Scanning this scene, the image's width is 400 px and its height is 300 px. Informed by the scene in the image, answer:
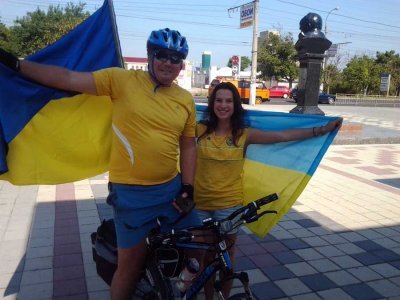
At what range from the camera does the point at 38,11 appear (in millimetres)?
46062

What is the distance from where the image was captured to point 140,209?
8.13ft

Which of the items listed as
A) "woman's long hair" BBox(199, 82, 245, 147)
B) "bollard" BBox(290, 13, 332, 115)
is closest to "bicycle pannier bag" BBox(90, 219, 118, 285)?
"woman's long hair" BBox(199, 82, 245, 147)

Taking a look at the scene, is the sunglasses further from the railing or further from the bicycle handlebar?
the railing

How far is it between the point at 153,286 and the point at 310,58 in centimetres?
472

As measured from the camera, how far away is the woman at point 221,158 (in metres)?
2.90

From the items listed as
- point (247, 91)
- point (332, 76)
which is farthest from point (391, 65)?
point (247, 91)

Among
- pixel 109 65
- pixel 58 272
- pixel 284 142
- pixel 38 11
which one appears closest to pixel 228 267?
pixel 284 142

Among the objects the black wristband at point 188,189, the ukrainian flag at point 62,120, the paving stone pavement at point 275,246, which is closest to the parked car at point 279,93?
the paving stone pavement at point 275,246

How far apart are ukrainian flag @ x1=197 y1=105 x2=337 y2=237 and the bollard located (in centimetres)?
252

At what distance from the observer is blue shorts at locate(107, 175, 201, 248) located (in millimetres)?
2447

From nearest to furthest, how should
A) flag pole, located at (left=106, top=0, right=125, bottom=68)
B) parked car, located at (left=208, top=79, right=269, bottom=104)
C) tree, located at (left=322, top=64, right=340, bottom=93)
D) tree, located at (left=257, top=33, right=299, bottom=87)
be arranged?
flag pole, located at (left=106, top=0, right=125, bottom=68)
parked car, located at (left=208, top=79, right=269, bottom=104)
tree, located at (left=257, top=33, right=299, bottom=87)
tree, located at (left=322, top=64, right=340, bottom=93)

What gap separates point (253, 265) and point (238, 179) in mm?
1566

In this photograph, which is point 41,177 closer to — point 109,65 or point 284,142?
point 109,65

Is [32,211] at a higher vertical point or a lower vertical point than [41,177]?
lower
